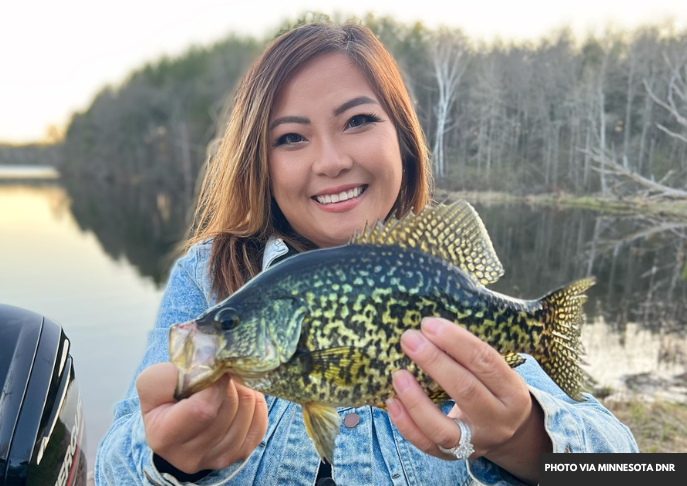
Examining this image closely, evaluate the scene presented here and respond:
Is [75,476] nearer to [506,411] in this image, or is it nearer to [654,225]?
[506,411]

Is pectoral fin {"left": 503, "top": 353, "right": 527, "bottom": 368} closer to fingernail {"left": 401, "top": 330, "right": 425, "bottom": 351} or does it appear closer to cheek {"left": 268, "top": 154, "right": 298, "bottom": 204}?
fingernail {"left": 401, "top": 330, "right": 425, "bottom": 351}

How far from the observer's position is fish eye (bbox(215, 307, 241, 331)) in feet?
5.13

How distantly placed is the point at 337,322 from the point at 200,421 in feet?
1.69

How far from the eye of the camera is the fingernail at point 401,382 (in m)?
1.60

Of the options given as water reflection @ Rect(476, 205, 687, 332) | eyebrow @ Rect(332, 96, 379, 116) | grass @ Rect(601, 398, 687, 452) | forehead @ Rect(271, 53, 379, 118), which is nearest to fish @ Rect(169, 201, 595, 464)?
eyebrow @ Rect(332, 96, 379, 116)

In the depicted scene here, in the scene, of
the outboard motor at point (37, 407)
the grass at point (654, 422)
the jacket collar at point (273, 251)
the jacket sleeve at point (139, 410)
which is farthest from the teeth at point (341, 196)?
the grass at point (654, 422)

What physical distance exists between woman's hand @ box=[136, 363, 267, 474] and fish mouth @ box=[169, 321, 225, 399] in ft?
0.11

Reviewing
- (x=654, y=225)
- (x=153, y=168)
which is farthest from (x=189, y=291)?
(x=153, y=168)

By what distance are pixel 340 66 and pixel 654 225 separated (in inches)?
120

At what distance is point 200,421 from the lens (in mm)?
1562

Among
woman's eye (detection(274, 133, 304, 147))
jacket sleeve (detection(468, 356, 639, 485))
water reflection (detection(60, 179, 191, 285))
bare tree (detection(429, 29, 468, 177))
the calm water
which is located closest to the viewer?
jacket sleeve (detection(468, 356, 639, 485))

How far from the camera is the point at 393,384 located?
1622 mm

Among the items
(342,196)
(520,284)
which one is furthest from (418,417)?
(520,284)

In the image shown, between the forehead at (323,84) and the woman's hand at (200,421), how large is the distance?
50.2 inches
